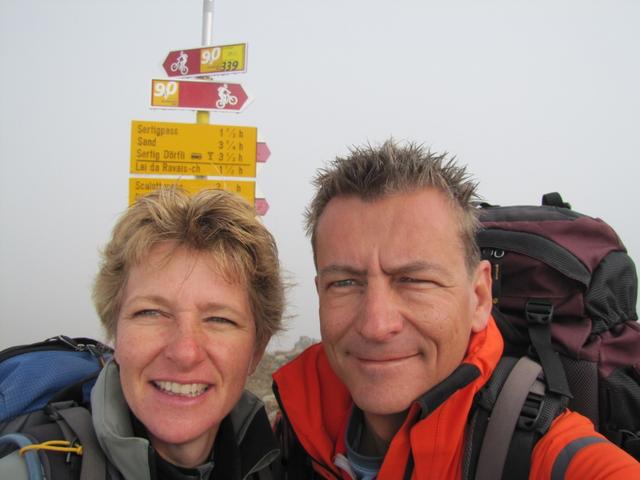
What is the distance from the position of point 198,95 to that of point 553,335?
424 cm

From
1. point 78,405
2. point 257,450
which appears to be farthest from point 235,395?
point 78,405

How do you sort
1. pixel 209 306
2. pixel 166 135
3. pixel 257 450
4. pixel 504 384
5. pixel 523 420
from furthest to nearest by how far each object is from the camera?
pixel 166 135, pixel 257 450, pixel 209 306, pixel 504 384, pixel 523 420

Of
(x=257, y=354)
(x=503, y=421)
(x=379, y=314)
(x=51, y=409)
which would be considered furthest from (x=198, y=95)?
(x=503, y=421)

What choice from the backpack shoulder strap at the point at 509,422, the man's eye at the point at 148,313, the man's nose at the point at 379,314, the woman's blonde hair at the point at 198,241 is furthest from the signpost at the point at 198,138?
the backpack shoulder strap at the point at 509,422

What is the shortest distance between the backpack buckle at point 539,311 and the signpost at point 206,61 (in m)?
3.82

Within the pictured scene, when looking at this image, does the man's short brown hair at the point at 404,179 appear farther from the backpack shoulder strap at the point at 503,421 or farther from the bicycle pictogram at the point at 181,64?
the bicycle pictogram at the point at 181,64

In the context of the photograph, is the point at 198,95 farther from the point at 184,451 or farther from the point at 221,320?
the point at 184,451

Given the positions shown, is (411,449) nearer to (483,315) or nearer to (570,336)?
(483,315)

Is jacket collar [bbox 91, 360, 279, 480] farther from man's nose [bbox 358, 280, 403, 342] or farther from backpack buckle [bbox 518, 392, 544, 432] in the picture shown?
backpack buckle [bbox 518, 392, 544, 432]

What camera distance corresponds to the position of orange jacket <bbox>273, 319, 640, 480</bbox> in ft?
3.82

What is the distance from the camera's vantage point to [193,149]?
4930mm

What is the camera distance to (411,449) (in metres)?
1.43

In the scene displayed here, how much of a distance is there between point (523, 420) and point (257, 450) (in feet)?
3.28

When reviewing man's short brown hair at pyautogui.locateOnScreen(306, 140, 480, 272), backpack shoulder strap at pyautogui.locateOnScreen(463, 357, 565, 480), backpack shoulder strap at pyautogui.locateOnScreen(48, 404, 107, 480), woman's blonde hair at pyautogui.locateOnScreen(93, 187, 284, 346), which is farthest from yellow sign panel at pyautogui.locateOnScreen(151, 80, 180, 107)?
backpack shoulder strap at pyautogui.locateOnScreen(463, 357, 565, 480)
